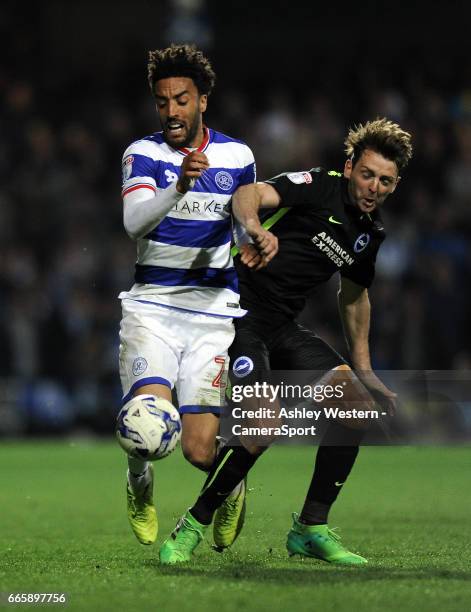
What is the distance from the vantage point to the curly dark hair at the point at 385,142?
20.4 feet

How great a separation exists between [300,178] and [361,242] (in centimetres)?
44

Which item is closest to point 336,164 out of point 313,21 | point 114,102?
point 114,102

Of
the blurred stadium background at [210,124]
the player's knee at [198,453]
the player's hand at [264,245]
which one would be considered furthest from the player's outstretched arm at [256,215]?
the blurred stadium background at [210,124]

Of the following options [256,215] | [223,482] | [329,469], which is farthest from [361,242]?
[223,482]

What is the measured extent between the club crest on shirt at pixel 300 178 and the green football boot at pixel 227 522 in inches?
62.2

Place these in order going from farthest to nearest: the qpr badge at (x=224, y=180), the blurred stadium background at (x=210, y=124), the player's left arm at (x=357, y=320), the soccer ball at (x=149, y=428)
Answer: the blurred stadium background at (x=210, y=124) → the player's left arm at (x=357, y=320) → the qpr badge at (x=224, y=180) → the soccer ball at (x=149, y=428)

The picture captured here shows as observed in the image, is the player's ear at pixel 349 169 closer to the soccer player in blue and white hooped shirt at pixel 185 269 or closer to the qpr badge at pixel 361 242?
the qpr badge at pixel 361 242

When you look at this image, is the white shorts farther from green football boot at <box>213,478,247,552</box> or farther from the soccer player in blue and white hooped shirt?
green football boot at <box>213,478,247,552</box>

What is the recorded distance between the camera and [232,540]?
21.2ft

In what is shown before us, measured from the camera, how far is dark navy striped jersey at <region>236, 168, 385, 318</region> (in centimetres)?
636

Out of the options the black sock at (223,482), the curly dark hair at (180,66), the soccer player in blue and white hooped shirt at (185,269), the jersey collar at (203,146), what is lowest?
the black sock at (223,482)

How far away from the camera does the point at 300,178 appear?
6312mm

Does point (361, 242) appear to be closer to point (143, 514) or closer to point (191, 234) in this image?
point (191, 234)

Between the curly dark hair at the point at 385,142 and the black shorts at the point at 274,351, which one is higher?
the curly dark hair at the point at 385,142
